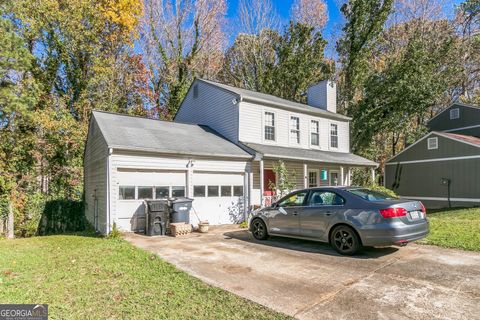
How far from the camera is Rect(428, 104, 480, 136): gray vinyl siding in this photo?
21828 millimetres

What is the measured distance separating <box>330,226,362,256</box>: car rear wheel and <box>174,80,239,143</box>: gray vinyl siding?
26.8 feet

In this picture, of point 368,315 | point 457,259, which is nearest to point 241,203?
point 457,259

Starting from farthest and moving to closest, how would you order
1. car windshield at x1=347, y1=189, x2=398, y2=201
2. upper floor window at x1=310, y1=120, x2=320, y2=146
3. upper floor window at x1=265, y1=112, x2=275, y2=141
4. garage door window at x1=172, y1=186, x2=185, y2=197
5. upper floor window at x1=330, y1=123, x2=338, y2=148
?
1. upper floor window at x1=330, y1=123, x2=338, y2=148
2. upper floor window at x1=310, y1=120, x2=320, y2=146
3. upper floor window at x1=265, y1=112, x2=275, y2=141
4. garage door window at x1=172, y1=186, x2=185, y2=197
5. car windshield at x1=347, y1=189, x2=398, y2=201

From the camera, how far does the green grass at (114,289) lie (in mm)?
3865

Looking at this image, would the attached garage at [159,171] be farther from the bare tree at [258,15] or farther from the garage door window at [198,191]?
the bare tree at [258,15]

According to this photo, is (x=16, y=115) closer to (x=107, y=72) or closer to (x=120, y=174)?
(x=107, y=72)

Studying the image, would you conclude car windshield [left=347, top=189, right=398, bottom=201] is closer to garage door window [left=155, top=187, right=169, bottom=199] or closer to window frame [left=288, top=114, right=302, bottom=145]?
garage door window [left=155, top=187, right=169, bottom=199]

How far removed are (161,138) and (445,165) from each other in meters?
17.8

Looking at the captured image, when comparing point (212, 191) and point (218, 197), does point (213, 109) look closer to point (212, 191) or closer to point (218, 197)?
point (212, 191)

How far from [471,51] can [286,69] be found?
16865mm

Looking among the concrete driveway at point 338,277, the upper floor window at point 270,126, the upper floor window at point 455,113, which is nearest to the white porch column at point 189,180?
the concrete driveway at point 338,277

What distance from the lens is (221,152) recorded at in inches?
469

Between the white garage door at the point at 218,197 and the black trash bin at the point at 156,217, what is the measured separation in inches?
61.5

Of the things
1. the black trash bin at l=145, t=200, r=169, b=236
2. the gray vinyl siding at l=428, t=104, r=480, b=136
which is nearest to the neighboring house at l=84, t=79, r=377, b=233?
the black trash bin at l=145, t=200, r=169, b=236
